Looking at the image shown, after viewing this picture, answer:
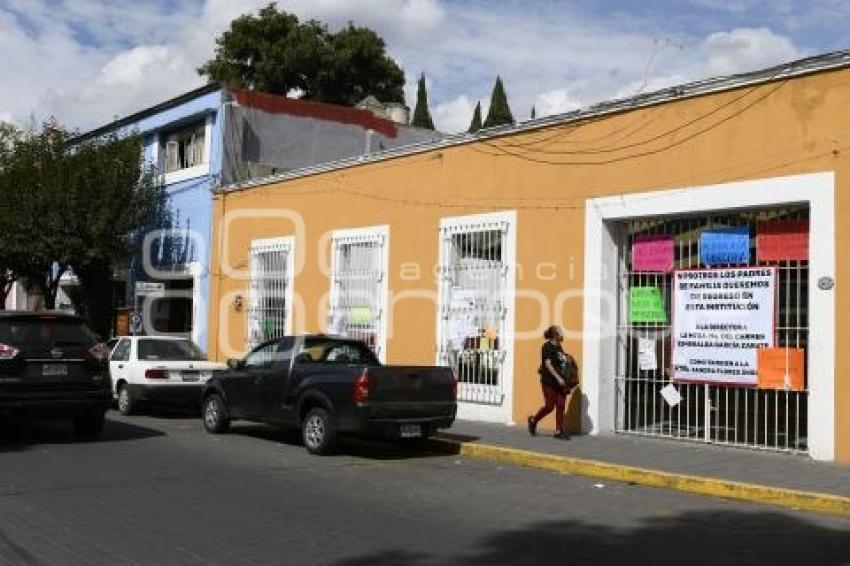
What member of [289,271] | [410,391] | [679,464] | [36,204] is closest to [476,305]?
[410,391]

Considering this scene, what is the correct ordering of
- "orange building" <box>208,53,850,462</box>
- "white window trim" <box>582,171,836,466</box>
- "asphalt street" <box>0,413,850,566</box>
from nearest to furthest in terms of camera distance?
1. "asphalt street" <box>0,413,850,566</box>
2. "white window trim" <box>582,171,836,466</box>
3. "orange building" <box>208,53,850,462</box>

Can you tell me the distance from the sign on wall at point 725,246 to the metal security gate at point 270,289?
9603 millimetres

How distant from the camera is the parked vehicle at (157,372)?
15789mm

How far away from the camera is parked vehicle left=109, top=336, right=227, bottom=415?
15.8 metres

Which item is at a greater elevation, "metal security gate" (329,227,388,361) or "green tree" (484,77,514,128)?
"green tree" (484,77,514,128)

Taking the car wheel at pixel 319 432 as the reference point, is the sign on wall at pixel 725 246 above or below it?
above

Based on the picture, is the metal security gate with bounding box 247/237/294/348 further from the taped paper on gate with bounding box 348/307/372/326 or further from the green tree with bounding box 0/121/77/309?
the green tree with bounding box 0/121/77/309

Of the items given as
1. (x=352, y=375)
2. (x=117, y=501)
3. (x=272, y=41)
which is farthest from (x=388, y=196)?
(x=272, y=41)

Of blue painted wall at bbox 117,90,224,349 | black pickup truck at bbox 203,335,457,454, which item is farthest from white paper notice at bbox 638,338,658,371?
blue painted wall at bbox 117,90,224,349

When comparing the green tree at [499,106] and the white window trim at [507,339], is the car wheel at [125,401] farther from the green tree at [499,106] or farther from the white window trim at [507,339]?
the green tree at [499,106]

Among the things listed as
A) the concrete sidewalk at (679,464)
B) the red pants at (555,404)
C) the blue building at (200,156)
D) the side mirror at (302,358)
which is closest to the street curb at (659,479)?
the concrete sidewalk at (679,464)

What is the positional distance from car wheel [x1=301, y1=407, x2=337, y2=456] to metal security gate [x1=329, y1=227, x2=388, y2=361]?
513 cm

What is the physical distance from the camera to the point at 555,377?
12.6 meters

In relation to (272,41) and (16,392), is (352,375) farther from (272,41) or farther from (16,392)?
(272,41)
